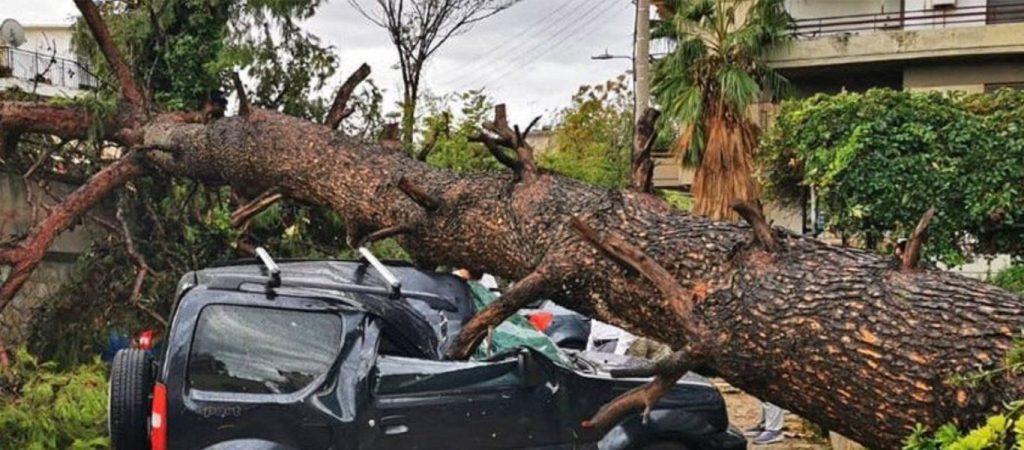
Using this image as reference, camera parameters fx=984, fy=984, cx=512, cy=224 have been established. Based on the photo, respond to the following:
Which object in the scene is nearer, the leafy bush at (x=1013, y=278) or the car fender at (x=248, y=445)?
the car fender at (x=248, y=445)

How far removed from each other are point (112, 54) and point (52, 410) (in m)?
4.31

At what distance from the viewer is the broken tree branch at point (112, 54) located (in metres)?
9.27

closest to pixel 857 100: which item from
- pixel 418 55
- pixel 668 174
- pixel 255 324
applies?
pixel 255 324

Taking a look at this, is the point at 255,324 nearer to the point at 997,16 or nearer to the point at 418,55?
the point at 997,16

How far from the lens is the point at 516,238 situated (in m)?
6.25

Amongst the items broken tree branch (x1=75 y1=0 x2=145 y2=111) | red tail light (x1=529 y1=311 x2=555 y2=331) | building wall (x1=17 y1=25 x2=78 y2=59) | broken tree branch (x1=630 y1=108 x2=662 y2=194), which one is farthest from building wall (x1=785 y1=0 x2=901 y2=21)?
broken tree branch (x1=630 y1=108 x2=662 y2=194)

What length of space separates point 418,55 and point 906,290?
24467mm

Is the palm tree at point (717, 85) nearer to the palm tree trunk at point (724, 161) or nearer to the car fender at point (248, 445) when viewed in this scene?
the palm tree trunk at point (724, 161)

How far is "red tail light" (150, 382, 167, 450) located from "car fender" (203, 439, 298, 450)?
23 cm

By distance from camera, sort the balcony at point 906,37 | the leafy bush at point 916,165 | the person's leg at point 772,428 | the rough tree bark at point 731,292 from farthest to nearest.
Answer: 1. the balcony at point 906,37
2. the leafy bush at point 916,165
3. the person's leg at point 772,428
4. the rough tree bark at point 731,292

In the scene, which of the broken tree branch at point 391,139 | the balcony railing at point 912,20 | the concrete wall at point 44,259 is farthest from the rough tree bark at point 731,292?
the balcony railing at point 912,20

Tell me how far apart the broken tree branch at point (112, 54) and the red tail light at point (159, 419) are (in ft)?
17.9

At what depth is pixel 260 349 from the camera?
5273 millimetres

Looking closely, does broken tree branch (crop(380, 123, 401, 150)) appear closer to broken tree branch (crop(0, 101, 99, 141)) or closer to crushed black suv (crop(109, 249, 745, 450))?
crushed black suv (crop(109, 249, 745, 450))
